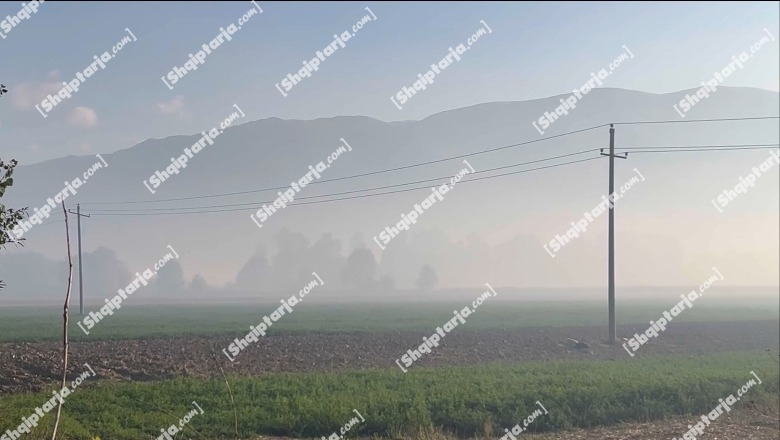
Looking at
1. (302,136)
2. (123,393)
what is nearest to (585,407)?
(123,393)

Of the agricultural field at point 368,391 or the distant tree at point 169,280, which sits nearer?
the agricultural field at point 368,391

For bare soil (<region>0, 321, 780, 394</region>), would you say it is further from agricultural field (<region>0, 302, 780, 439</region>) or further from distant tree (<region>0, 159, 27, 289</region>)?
distant tree (<region>0, 159, 27, 289</region>)

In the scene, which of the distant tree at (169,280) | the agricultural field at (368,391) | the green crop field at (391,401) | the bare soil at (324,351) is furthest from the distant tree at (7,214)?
the distant tree at (169,280)

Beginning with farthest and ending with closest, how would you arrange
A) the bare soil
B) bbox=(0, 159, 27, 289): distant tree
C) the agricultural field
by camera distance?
the bare soil < the agricultural field < bbox=(0, 159, 27, 289): distant tree

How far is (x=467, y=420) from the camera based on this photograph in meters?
18.0

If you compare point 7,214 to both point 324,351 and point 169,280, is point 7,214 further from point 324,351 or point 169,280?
point 169,280

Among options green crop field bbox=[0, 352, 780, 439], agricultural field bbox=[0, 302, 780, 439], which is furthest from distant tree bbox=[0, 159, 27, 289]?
green crop field bbox=[0, 352, 780, 439]

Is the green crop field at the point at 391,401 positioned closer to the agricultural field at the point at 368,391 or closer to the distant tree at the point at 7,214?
the agricultural field at the point at 368,391

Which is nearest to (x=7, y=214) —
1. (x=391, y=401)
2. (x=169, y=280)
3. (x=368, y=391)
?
(x=391, y=401)

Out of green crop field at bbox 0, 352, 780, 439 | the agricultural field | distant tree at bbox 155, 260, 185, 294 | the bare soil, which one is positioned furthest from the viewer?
distant tree at bbox 155, 260, 185, 294

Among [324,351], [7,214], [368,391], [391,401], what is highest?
[7,214]

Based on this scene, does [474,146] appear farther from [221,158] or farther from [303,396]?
[303,396]

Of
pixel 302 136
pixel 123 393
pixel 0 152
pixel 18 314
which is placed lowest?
pixel 123 393

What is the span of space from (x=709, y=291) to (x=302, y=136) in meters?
102
